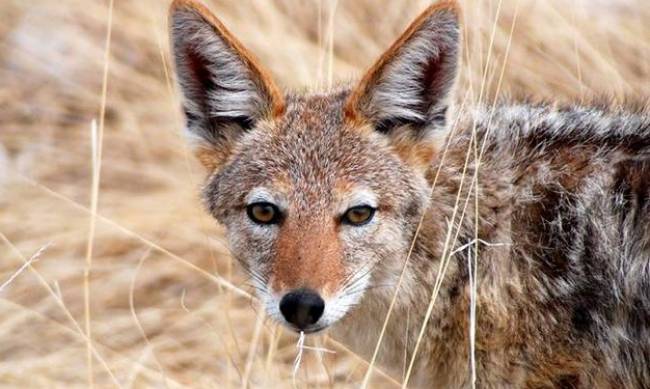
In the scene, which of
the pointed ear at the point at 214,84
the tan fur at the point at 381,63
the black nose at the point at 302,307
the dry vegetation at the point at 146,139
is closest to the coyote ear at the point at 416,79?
the tan fur at the point at 381,63

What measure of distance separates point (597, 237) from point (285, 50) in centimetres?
417

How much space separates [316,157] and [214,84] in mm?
545

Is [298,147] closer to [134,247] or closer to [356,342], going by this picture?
[356,342]

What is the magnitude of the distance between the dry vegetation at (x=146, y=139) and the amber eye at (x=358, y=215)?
7.19ft

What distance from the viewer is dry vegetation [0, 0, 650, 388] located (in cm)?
708

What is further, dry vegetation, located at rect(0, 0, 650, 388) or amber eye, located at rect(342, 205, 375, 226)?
dry vegetation, located at rect(0, 0, 650, 388)

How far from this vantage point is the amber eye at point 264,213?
14.7 ft

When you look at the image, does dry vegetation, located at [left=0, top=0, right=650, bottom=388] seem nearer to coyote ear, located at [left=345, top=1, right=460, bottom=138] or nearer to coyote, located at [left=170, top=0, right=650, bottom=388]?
coyote, located at [left=170, top=0, right=650, bottom=388]

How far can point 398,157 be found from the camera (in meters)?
4.67

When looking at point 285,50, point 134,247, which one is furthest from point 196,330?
point 285,50

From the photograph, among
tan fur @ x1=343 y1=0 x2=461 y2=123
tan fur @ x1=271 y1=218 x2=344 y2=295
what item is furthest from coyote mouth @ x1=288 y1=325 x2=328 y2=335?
tan fur @ x1=343 y1=0 x2=461 y2=123

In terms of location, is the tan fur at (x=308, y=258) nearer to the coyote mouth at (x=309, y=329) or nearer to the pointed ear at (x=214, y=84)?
the coyote mouth at (x=309, y=329)

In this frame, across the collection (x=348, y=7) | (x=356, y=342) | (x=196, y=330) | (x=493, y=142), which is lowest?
(x=196, y=330)

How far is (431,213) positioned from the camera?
464 cm
